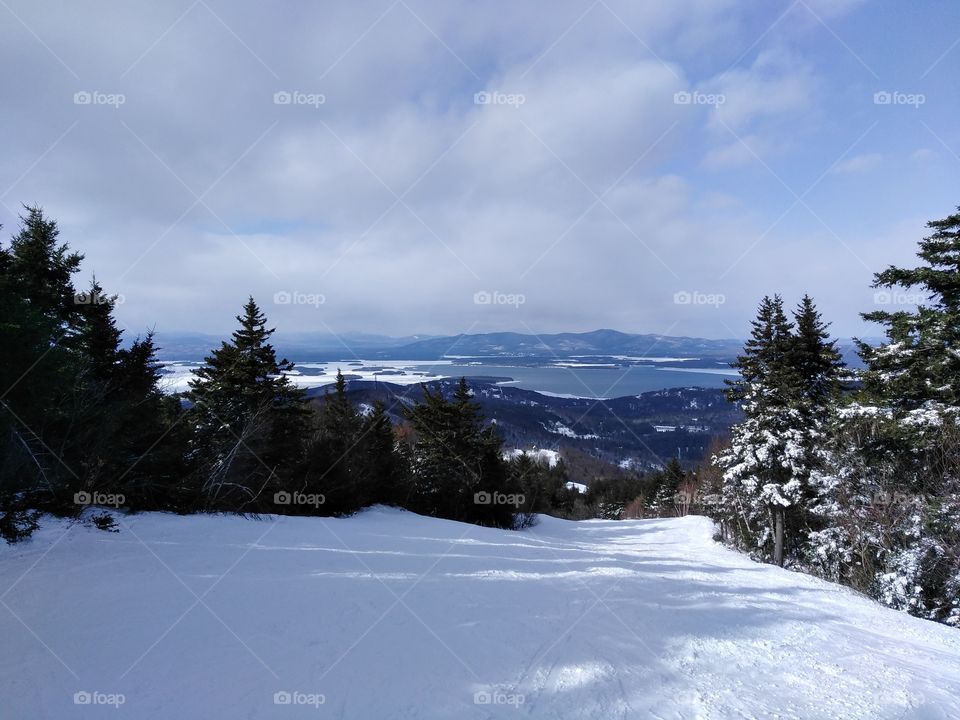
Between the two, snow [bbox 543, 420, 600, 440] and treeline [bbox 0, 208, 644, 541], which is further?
snow [bbox 543, 420, 600, 440]

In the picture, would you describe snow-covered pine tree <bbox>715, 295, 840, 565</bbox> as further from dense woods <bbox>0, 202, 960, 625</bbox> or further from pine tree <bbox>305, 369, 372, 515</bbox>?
pine tree <bbox>305, 369, 372, 515</bbox>

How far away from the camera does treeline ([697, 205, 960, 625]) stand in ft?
42.4

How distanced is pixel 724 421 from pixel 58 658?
17999 centimetres

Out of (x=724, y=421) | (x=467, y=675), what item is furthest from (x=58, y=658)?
(x=724, y=421)

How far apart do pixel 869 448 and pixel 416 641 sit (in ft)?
56.3

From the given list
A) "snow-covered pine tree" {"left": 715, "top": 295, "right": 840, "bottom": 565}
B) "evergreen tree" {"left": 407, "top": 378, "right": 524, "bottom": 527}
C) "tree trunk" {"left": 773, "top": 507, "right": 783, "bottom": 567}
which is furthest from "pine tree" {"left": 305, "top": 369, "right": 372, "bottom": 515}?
"tree trunk" {"left": 773, "top": 507, "right": 783, "bottom": 567}

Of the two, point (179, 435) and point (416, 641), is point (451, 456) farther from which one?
point (416, 641)

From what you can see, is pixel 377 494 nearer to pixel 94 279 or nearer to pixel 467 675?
pixel 94 279

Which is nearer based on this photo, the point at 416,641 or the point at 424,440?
the point at 416,641

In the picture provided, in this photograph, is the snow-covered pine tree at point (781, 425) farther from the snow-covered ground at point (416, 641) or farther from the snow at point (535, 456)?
the snow at point (535, 456)

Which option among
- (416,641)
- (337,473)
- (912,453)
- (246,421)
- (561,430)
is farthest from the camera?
(561,430)

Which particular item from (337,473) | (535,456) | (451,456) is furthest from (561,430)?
(337,473)

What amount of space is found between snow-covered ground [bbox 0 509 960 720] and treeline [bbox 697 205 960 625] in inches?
186

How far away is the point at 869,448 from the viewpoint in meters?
15.5
